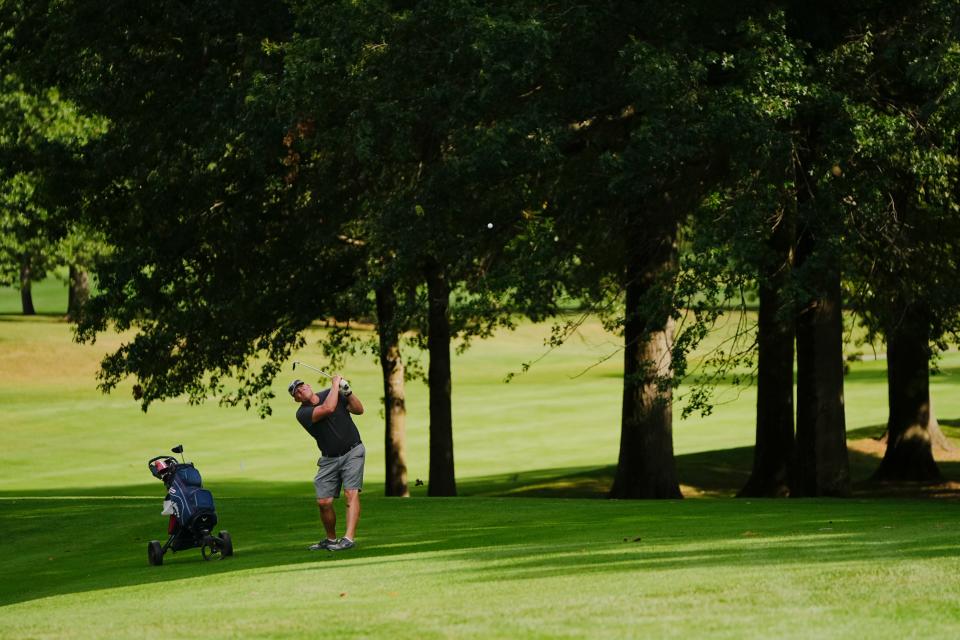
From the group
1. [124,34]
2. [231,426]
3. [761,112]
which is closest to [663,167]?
[761,112]

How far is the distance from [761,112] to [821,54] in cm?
213

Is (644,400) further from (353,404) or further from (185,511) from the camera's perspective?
Result: (185,511)

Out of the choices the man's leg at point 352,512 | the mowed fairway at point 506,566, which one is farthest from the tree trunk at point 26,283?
the man's leg at point 352,512

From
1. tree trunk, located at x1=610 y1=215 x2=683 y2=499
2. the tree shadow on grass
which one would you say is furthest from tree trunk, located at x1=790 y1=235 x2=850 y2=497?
the tree shadow on grass

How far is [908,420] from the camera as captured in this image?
32.1 meters

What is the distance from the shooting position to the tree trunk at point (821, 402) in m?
23.4

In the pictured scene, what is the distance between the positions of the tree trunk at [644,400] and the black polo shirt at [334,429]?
9.09 metres

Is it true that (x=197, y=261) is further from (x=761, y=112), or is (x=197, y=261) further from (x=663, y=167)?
(x=761, y=112)

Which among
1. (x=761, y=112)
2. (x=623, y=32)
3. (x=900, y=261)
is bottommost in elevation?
(x=900, y=261)

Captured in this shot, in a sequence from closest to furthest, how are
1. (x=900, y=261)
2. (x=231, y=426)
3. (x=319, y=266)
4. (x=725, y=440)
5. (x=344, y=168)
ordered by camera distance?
(x=900, y=261), (x=344, y=168), (x=319, y=266), (x=725, y=440), (x=231, y=426)

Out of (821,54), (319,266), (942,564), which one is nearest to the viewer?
(942,564)

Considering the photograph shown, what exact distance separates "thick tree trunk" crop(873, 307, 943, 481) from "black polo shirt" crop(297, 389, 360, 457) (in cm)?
1856

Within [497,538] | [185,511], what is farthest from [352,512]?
[185,511]

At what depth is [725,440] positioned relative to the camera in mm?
44500
